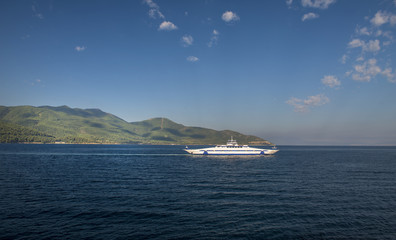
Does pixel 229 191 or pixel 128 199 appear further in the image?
pixel 229 191

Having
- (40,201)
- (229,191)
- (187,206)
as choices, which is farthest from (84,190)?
(229,191)

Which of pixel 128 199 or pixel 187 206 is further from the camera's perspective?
pixel 128 199

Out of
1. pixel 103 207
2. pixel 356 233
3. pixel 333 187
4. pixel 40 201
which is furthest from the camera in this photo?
pixel 333 187

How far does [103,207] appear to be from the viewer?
3216cm

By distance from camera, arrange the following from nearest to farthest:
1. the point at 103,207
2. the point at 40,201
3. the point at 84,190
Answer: the point at 103,207 → the point at 40,201 → the point at 84,190

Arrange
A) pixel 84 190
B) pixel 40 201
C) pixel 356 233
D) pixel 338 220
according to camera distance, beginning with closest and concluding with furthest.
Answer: pixel 356 233 → pixel 338 220 → pixel 40 201 → pixel 84 190

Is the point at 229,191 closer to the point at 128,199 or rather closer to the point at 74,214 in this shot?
the point at 128,199

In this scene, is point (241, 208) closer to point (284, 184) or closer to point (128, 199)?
point (128, 199)

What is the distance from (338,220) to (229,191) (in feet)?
66.9

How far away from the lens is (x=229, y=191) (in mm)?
Answer: 44562

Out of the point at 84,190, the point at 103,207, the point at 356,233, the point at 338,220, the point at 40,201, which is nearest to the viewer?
the point at 356,233

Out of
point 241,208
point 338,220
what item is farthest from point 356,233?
point 241,208

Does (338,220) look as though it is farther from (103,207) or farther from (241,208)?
(103,207)

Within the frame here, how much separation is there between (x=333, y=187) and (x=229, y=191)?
2454 centimetres
